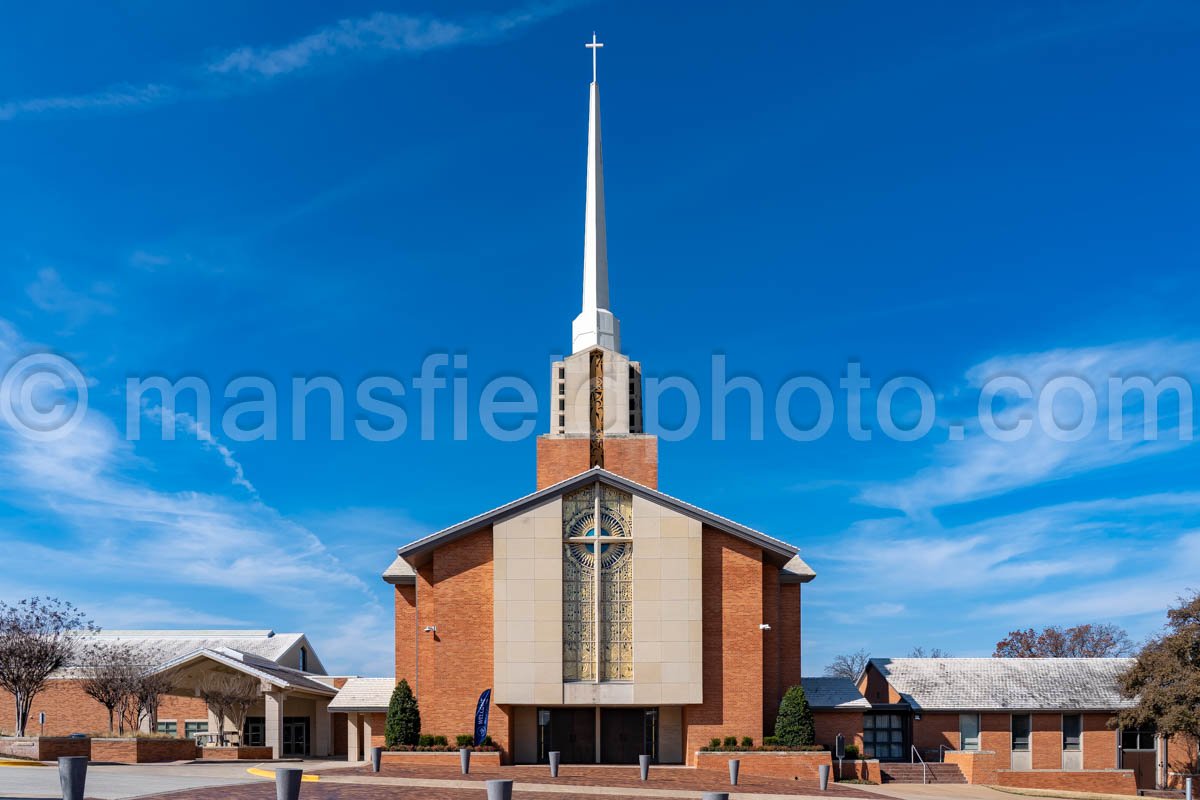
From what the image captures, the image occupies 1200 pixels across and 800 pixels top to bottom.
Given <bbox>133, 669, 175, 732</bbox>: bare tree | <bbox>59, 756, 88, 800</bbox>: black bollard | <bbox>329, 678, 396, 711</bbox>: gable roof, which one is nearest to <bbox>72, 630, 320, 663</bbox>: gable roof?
<bbox>133, 669, 175, 732</bbox>: bare tree

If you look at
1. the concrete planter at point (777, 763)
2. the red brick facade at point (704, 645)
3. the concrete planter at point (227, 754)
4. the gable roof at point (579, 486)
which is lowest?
the concrete planter at point (227, 754)

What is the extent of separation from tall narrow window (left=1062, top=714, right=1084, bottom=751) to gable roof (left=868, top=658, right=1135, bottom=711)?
67 centimetres

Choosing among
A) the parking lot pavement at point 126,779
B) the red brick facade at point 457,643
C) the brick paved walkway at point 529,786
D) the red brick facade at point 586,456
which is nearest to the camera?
the parking lot pavement at point 126,779

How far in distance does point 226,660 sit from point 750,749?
22275 millimetres

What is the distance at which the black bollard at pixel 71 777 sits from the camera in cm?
2006

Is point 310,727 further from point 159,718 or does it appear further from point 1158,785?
point 1158,785

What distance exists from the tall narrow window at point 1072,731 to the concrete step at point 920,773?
6.46 m

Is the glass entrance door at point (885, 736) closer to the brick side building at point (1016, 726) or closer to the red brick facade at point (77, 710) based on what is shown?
the brick side building at point (1016, 726)

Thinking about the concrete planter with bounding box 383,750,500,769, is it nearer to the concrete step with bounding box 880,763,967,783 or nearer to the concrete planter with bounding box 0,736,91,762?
the concrete planter with bounding box 0,736,91,762

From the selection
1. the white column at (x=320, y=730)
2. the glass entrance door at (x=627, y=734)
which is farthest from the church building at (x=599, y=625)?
the white column at (x=320, y=730)

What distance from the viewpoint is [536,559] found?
41.9 metres

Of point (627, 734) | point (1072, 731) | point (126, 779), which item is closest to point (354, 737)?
point (627, 734)

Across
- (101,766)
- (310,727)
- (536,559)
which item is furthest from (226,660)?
(536,559)

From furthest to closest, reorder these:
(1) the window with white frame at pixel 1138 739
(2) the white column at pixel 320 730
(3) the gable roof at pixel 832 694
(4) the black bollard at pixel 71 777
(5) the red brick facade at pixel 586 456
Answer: (2) the white column at pixel 320 730 < (5) the red brick facade at pixel 586 456 < (1) the window with white frame at pixel 1138 739 < (3) the gable roof at pixel 832 694 < (4) the black bollard at pixel 71 777
